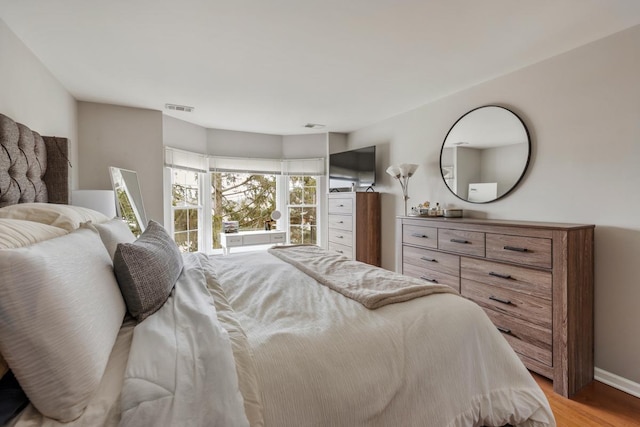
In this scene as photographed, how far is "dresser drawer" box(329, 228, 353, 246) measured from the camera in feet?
14.3

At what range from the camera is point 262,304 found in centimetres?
138

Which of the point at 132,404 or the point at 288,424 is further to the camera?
the point at 288,424

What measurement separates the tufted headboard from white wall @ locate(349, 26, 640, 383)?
12.0ft

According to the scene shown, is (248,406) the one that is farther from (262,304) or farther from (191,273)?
(191,273)

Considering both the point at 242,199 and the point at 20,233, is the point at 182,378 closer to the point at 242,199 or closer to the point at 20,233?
the point at 20,233

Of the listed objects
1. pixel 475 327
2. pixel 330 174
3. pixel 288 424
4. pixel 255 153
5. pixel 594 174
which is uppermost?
pixel 255 153

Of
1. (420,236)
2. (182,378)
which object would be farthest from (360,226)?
(182,378)

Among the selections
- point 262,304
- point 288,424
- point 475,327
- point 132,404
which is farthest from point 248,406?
point 475,327

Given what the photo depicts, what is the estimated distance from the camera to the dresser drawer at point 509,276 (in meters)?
2.06

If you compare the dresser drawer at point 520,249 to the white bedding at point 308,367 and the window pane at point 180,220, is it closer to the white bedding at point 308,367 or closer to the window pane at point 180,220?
the white bedding at point 308,367

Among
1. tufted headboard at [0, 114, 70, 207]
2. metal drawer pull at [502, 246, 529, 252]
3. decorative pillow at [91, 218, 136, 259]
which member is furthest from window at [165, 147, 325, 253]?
metal drawer pull at [502, 246, 529, 252]

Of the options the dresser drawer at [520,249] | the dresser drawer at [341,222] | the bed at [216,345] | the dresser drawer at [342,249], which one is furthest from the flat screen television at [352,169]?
the bed at [216,345]

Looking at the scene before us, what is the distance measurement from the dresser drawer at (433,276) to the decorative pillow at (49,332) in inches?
103

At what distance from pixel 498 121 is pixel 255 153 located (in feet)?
11.8
